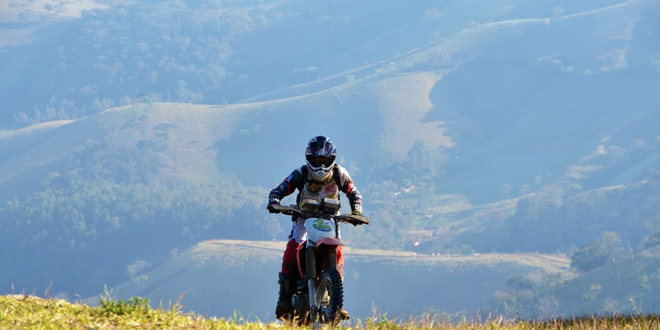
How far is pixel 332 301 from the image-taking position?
1395 cm

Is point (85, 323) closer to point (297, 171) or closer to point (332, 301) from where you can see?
point (332, 301)

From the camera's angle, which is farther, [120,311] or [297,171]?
[297,171]

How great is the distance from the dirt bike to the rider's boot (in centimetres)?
51

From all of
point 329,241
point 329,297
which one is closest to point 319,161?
point 329,241

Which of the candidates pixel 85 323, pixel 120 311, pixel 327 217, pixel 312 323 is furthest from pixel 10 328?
pixel 327 217

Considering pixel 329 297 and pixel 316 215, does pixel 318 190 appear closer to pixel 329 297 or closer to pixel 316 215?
pixel 316 215

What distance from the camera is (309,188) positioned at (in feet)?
50.6

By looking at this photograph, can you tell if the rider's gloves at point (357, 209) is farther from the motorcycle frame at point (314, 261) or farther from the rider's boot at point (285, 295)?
the rider's boot at point (285, 295)

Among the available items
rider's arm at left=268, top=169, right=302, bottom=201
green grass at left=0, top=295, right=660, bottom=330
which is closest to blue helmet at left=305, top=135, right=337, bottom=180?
rider's arm at left=268, top=169, right=302, bottom=201

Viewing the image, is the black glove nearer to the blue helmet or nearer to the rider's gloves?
the blue helmet

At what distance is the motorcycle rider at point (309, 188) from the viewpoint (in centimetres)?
1529

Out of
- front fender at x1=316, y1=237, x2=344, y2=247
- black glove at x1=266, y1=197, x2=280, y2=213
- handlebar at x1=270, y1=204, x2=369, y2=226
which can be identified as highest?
black glove at x1=266, y1=197, x2=280, y2=213

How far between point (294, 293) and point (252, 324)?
310 cm

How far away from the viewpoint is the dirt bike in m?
14.2
